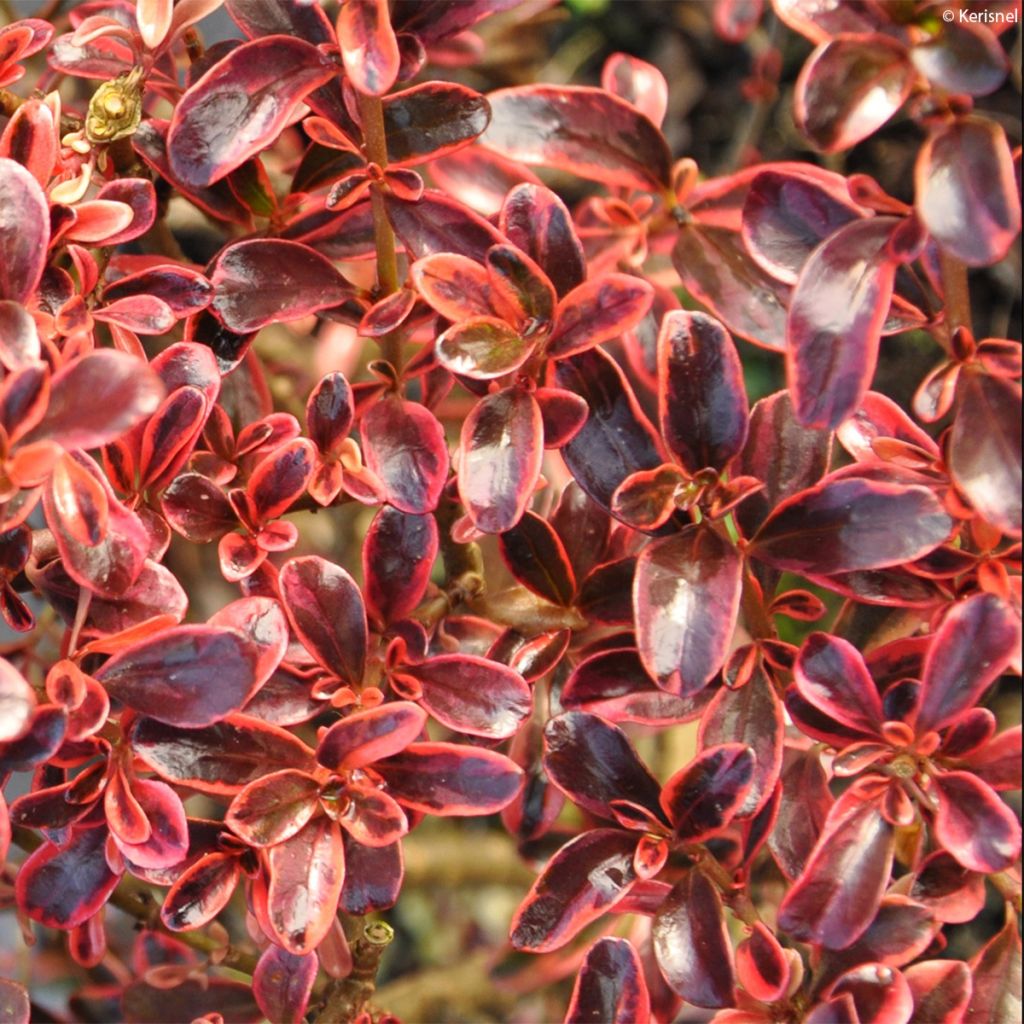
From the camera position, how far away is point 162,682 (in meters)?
0.51

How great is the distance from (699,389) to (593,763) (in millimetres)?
193

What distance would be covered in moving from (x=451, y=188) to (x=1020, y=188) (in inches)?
13.0

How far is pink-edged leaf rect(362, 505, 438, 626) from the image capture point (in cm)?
60

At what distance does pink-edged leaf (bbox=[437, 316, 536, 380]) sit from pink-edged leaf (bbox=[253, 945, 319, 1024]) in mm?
316

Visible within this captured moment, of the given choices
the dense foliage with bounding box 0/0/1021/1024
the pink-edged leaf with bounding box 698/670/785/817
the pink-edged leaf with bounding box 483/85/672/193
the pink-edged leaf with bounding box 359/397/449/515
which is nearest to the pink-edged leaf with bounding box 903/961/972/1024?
the dense foliage with bounding box 0/0/1021/1024

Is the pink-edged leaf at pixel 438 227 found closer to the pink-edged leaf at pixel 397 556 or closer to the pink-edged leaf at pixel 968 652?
the pink-edged leaf at pixel 397 556

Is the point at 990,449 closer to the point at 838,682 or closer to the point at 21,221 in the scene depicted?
the point at 838,682

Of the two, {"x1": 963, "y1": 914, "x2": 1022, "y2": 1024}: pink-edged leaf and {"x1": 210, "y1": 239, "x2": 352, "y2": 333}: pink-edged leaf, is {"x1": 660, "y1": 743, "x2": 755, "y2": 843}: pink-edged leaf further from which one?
{"x1": 210, "y1": 239, "x2": 352, "y2": 333}: pink-edged leaf

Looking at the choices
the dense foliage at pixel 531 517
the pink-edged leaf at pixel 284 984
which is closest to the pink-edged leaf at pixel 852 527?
the dense foliage at pixel 531 517

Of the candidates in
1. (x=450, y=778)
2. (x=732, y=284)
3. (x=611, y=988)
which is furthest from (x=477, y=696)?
(x=732, y=284)

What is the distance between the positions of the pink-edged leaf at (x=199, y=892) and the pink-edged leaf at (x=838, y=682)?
0.96 ft

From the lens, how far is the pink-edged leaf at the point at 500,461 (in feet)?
1.72

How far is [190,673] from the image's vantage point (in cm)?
51

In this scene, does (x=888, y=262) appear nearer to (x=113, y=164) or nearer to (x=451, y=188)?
(x=451, y=188)
